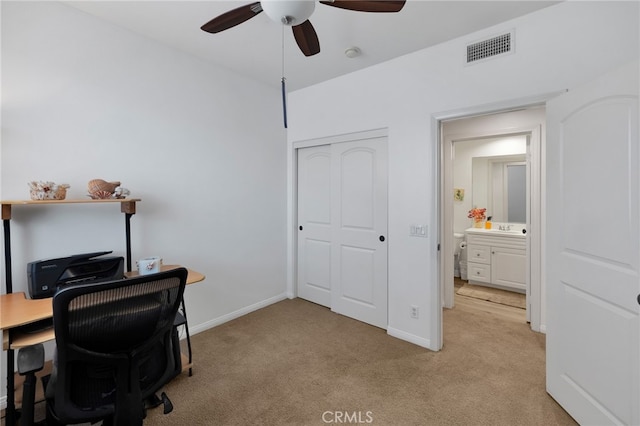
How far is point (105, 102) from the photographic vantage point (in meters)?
2.32

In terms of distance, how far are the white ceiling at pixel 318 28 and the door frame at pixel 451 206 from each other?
63cm

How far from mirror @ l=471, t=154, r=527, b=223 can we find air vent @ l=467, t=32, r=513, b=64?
2.68 meters

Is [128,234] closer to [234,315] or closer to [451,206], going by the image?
[234,315]

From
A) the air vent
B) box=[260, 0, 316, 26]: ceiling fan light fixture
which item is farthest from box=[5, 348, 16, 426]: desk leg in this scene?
the air vent

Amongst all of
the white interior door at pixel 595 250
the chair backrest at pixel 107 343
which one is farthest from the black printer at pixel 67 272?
the white interior door at pixel 595 250

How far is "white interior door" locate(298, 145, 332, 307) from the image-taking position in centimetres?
362

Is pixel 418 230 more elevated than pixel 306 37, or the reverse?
pixel 306 37

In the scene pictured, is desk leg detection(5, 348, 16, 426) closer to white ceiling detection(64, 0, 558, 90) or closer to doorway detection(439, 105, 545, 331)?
white ceiling detection(64, 0, 558, 90)

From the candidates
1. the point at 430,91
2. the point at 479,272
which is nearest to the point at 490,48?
the point at 430,91

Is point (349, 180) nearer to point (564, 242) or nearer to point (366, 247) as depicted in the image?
point (366, 247)

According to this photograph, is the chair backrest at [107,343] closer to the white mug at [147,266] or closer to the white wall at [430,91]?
the white mug at [147,266]

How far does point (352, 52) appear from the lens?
106 inches

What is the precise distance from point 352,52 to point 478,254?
3377 mm

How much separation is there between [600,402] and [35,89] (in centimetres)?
396
